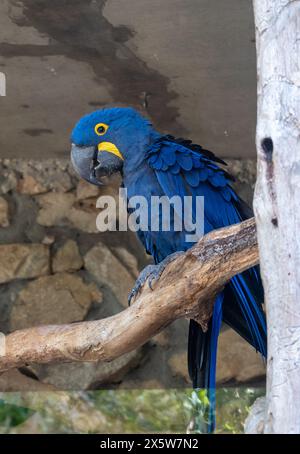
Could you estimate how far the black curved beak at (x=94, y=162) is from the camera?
2.26 metres

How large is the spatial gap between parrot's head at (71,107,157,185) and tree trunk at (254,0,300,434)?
98 centimetres

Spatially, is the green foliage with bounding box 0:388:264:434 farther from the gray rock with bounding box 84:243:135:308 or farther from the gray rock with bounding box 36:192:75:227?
the gray rock with bounding box 36:192:75:227

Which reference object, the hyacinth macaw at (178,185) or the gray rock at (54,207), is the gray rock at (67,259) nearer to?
the gray rock at (54,207)

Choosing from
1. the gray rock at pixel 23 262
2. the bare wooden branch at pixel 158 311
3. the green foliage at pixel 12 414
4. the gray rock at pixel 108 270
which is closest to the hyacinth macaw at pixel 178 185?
the bare wooden branch at pixel 158 311

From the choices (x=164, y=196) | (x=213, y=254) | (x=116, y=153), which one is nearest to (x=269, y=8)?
(x=213, y=254)

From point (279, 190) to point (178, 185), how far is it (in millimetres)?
867

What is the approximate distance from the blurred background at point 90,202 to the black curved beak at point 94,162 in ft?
0.81

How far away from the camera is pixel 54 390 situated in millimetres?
2734

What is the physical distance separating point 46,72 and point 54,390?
1114 mm

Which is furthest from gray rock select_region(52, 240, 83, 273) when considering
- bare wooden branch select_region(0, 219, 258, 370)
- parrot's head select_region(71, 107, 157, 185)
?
bare wooden branch select_region(0, 219, 258, 370)

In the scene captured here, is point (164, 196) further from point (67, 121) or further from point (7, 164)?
point (7, 164)

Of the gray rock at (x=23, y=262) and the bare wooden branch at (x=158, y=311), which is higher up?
the gray rock at (x=23, y=262)

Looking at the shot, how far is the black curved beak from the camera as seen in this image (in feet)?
7.41

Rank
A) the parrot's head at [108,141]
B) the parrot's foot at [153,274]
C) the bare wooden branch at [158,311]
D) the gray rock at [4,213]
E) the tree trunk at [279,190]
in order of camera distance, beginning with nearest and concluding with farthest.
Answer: the tree trunk at [279,190]
the bare wooden branch at [158,311]
the parrot's foot at [153,274]
the parrot's head at [108,141]
the gray rock at [4,213]
